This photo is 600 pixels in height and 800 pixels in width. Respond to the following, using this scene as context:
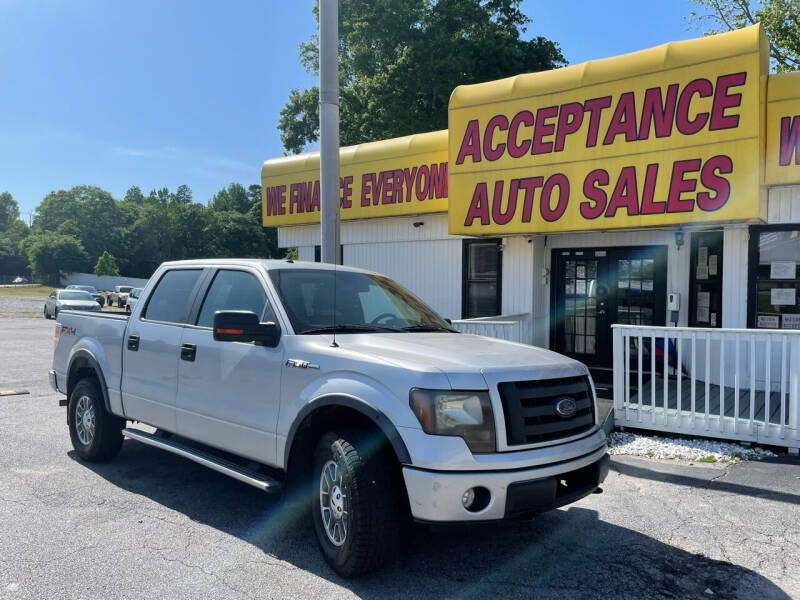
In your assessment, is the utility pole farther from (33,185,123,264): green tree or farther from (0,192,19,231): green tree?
(0,192,19,231): green tree

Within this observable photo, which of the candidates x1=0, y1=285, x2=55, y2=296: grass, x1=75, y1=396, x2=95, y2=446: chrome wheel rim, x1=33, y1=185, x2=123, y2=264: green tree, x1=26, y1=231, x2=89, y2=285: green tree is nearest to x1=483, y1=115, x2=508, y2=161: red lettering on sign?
x1=75, y1=396, x2=95, y2=446: chrome wheel rim

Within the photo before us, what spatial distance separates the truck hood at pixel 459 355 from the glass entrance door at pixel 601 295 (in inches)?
269

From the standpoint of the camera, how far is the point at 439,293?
40.7 feet

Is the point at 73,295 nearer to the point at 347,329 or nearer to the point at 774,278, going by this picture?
the point at 774,278

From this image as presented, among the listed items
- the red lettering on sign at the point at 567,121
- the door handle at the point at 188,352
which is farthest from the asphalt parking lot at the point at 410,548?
the red lettering on sign at the point at 567,121

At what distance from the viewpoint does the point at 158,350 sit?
515 centimetres

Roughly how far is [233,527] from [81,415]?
8.55 ft

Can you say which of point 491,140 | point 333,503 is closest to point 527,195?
point 491,140

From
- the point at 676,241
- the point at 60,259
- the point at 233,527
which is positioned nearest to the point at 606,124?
the point at 676,241

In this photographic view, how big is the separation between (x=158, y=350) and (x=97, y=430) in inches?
52.1

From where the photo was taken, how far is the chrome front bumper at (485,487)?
3.27 m

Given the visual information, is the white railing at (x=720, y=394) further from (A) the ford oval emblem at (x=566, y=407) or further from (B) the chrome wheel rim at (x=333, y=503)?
(B) the chrome wheel rim at (x=333, y=503)

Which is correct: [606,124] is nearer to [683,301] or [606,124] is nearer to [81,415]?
[683,301]

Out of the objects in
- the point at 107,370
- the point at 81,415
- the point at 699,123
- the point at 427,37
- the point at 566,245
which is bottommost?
the point at 81,415
